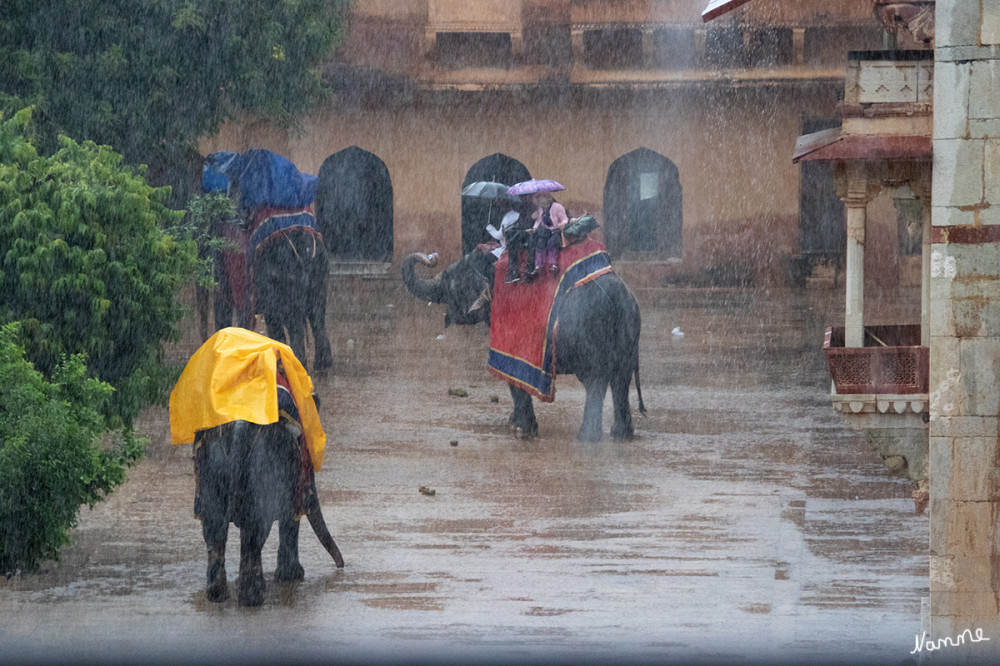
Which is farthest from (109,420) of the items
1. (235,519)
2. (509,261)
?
(509,261)

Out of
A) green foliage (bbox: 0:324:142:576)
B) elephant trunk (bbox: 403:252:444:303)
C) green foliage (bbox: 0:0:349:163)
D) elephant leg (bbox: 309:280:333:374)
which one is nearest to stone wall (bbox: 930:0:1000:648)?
green foliage (bbox: 0:324:142:576)

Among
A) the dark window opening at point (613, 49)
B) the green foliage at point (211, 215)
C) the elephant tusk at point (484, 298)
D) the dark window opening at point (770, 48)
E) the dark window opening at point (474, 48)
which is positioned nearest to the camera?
the elephant tusk at point (484, 298)

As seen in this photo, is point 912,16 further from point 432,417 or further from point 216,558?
point 432,417

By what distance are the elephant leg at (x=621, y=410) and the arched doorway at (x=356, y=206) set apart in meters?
15.9

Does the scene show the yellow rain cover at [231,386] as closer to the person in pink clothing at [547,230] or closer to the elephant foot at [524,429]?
the person in pink clothing at [547,230]

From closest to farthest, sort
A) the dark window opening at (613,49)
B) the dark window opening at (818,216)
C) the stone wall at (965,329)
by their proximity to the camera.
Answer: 1. the stone wall at (965,329)
2. the dark window opening at (613,49)
3. the dark window opening at (818,216)

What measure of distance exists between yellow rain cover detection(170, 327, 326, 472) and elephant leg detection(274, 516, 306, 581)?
1.65 feet

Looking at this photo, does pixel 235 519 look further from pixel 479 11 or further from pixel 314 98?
pixel 479 11

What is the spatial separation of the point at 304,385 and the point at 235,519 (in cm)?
73

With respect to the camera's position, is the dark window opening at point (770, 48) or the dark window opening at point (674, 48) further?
the dark window opening at point (674, 48)

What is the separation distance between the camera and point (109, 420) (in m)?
9.70

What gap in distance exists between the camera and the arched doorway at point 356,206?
1082 inches

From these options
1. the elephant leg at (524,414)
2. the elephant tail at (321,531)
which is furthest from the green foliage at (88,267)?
the elephant leg at (524,414)

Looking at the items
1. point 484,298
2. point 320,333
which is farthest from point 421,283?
point 320,333
